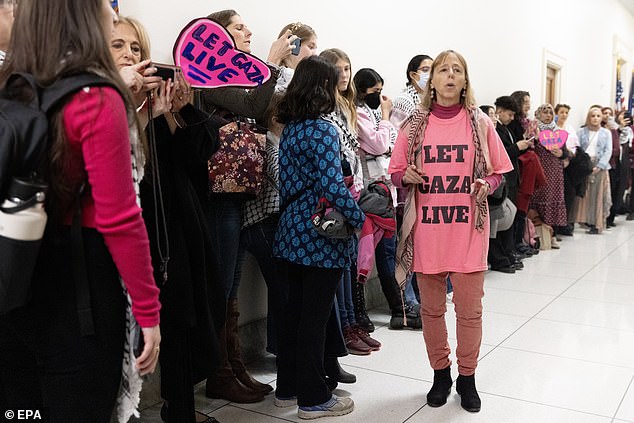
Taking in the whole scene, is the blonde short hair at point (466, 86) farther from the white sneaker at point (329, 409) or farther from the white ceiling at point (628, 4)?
the white ceiling at point (628, 4)

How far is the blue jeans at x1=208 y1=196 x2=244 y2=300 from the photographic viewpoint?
2.51 meters

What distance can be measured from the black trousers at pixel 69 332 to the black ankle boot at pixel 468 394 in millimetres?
1648

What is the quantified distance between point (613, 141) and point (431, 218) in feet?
21.0

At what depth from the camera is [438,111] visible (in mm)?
2523

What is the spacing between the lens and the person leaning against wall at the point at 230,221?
8.16ft

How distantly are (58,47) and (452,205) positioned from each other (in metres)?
1.69

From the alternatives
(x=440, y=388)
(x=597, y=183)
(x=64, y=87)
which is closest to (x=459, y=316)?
(x=440, y=388)

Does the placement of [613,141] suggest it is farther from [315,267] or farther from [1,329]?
[1,329]

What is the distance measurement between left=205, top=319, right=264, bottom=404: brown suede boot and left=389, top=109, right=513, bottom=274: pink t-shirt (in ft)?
2.85

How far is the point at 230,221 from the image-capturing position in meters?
2.53

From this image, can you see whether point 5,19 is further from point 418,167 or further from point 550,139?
point 550,139

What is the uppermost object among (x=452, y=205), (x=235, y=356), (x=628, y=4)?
(x=628, y=4)

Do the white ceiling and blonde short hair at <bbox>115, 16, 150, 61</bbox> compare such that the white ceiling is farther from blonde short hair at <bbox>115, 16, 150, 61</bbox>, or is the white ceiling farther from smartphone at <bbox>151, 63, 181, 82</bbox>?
smartphone at <bbox>151, 63, 181, 82</bbox>

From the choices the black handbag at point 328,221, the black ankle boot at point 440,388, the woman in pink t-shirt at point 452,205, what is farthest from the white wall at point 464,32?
the black ankle boot at point 440,388
